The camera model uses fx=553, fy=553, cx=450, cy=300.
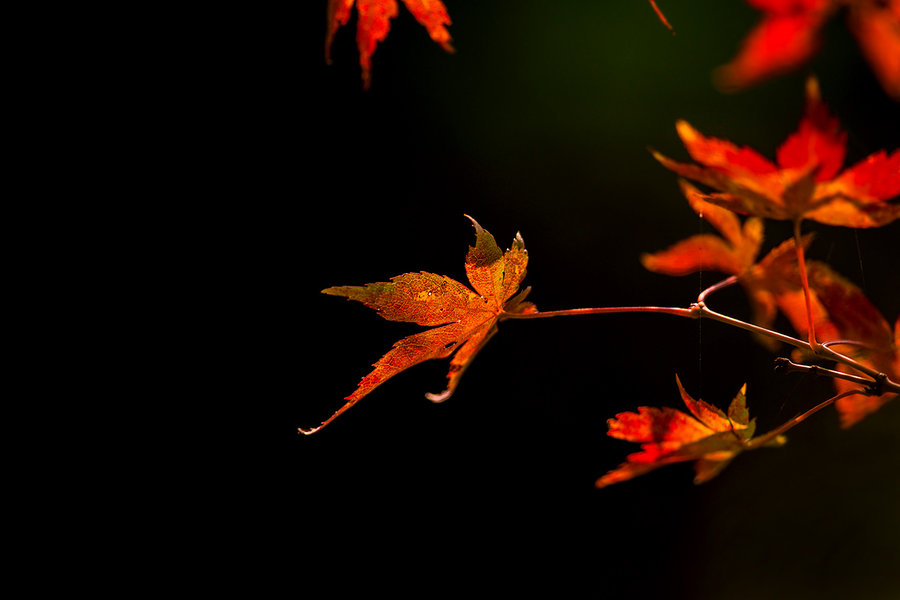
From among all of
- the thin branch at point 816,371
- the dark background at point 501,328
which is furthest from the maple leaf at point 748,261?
the dark background at point 501,328

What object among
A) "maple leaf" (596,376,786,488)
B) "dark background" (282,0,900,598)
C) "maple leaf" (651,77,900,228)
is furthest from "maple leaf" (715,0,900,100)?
"dark background" (282,0,900,598)

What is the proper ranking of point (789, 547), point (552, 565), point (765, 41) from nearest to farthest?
1. point (765, 41)
2. point (789, 547)
3. point (552, 565)

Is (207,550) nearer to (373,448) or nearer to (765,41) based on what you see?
(373,448)

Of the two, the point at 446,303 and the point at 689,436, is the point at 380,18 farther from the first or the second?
the point at 689,436

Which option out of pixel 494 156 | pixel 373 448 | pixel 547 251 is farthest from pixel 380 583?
pixel 494 156

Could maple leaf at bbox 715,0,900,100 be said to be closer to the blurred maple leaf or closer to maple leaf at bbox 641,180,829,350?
the blurred maple leaf
